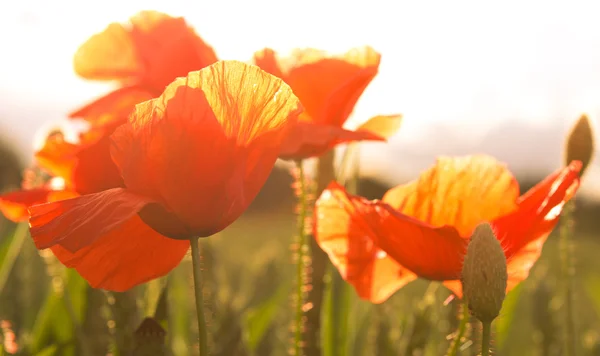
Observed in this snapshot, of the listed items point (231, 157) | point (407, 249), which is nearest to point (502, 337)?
point (407, 249)

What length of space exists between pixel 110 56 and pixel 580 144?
1.81 ft

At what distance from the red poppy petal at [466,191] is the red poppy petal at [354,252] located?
0.18ft

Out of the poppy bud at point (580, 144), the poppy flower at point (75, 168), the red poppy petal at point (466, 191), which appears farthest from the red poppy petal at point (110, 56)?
the poppy bud at point (580, 144)

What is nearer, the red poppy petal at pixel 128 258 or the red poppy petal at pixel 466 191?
the red poppy petal at pixel 128 258

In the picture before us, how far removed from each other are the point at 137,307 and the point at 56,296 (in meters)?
0.30

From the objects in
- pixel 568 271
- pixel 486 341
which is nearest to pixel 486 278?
pixel 486 341

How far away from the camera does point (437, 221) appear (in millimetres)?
743

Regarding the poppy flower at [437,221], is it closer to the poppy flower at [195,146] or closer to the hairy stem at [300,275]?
the hairy stem at [300,275]

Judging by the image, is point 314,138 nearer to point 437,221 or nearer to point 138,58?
point 437,221

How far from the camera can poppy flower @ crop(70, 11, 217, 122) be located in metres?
0.82

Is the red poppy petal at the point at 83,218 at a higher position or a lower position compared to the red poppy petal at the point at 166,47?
lower

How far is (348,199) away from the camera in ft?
2.16

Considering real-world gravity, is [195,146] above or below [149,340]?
above

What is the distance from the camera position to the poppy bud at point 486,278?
0.50 metres
